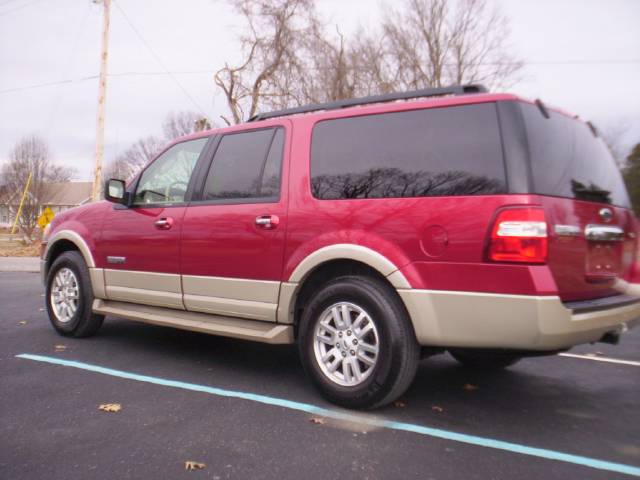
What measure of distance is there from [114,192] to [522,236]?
366 centimetres

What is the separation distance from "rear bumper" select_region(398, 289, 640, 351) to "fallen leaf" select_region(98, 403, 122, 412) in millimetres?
1918

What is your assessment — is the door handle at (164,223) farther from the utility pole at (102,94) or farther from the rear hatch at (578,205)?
the utility pole at (102,94)

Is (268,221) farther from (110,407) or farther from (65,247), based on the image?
(65,247)

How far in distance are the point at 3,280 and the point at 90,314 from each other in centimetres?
696

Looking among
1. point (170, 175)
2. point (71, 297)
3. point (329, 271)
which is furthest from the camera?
point (71, 297)

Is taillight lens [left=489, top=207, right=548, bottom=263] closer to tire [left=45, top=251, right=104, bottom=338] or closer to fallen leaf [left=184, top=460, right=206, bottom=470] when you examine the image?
fallen leaf [left=184, top=460, right=206, bottom=470]

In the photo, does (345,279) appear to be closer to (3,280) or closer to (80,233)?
(80,233)

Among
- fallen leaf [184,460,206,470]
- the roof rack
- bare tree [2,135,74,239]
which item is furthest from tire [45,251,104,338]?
bare tree [2,135,74,239]


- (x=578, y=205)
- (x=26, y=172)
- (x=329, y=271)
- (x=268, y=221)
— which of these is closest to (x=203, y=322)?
(x=268, y=221)

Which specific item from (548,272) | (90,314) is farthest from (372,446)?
(90,314)

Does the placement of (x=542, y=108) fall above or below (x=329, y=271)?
above

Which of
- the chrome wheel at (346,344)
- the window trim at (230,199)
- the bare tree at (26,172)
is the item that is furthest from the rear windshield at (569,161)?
the bare tree at (26,172)

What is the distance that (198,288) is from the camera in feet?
14.4

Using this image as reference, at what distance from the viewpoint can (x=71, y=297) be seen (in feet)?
18.1
